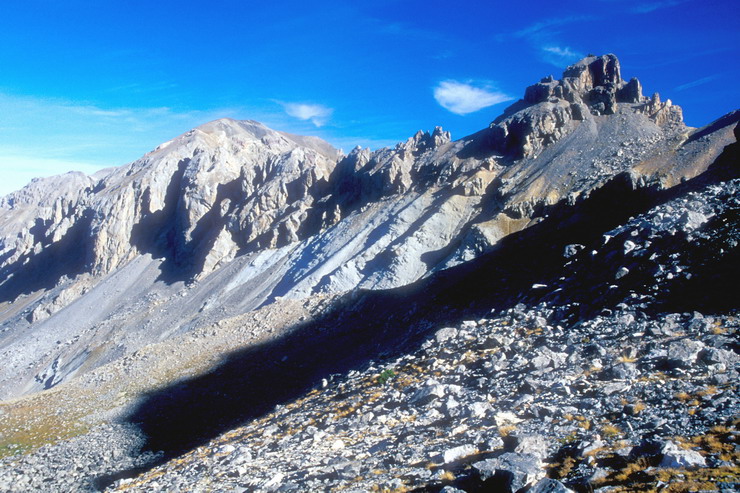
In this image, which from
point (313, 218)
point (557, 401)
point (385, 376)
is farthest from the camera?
point (313, 218)

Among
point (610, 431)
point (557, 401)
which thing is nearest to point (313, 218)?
point (557, 401)

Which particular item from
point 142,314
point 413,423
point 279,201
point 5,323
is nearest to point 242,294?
point 142,314

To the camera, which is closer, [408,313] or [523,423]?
→ [523,423]

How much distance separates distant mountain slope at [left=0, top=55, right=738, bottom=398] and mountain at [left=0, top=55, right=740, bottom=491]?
0.53 meters

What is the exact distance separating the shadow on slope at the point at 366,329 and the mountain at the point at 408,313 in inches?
11.8

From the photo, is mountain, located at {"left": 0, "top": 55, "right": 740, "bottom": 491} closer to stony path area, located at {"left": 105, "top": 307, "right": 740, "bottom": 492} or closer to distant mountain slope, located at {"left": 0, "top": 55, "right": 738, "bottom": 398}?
stony path area, located at {"left": 105, "top": 307, "right": 740, "bottom": 492}

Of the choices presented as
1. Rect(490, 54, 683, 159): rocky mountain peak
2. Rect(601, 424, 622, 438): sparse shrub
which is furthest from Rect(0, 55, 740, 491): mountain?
Rect(490, 54, 683, 159): rocky mountain peak

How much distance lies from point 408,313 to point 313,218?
52.3 metres

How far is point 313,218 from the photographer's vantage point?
268ft

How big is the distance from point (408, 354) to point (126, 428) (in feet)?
82.9

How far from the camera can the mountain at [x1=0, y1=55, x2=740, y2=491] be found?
35.2ft

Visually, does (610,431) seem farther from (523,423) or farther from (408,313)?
(408,313)

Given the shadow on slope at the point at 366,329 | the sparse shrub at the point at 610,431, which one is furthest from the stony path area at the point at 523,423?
the shadow on slope at the point at 366,329

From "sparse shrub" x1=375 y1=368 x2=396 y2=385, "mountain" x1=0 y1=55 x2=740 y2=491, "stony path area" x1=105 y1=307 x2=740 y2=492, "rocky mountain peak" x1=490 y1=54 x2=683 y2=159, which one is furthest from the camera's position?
"rocky mountain peak" x1=490 y1=54 x2=683 y2=159
